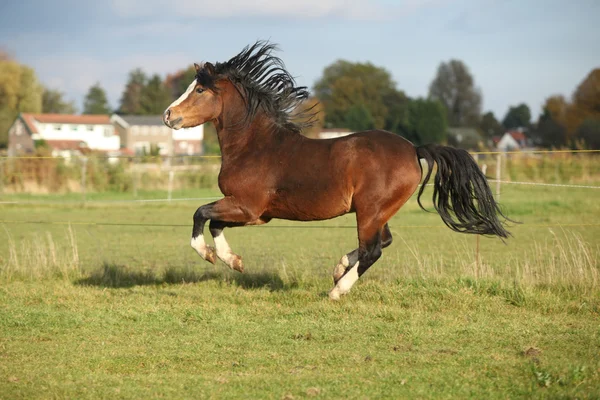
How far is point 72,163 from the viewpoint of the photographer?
32.6m

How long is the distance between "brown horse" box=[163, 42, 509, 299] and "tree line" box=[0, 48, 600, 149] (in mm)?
44043

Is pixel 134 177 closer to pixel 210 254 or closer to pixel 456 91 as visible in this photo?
pixel 210 254

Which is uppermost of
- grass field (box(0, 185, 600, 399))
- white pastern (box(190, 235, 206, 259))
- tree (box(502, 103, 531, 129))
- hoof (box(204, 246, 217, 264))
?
tree (box(502, 103, 531, 129))

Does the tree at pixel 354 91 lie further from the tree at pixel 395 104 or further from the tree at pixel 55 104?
the tree at pixel 55 104

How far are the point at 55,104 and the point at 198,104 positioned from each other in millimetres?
102606

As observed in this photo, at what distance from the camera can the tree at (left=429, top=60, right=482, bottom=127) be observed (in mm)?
117000

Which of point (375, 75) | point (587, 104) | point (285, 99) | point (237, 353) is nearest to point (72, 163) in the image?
point (285, 99)

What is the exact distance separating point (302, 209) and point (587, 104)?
231 ft

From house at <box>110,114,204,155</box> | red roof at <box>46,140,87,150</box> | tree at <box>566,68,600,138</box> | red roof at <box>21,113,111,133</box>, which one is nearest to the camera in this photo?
tree at <box>566,68,600,138</box>

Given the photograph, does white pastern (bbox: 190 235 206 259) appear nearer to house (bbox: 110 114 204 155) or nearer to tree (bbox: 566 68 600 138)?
tree (bbox: 566 68 600 138)

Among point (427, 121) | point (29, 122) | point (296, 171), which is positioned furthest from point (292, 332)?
point (29, 122)

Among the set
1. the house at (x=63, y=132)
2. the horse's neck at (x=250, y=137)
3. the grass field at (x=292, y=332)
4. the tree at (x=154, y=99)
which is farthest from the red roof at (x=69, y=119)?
the horse's neck at (x=250, y=137)

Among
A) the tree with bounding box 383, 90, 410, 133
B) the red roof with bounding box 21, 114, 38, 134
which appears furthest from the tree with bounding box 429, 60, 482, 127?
the red roof with bounding box 21, 114, 38, 134

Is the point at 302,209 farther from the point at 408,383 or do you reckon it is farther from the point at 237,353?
the point at 408,383
